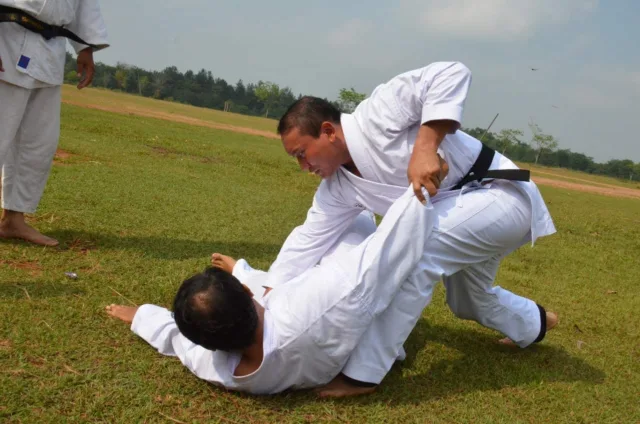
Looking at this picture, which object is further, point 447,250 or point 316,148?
point 316,148

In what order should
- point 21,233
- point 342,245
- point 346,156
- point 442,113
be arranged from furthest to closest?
point 21,233
point 342,245
point 346,156
point 442,113

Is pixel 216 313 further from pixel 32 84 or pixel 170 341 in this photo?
pixel 32 84

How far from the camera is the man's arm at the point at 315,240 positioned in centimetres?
293

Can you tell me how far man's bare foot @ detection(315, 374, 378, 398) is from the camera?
233cm

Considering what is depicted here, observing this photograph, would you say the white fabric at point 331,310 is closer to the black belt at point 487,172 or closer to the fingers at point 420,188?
the fingers at point 420,188

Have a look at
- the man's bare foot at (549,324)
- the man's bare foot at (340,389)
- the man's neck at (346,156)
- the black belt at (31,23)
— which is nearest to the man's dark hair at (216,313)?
the man's bare foot at (340,389)

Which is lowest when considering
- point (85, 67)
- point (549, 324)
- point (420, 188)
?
point (549, 324)

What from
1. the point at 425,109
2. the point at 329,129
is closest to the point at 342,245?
the point at 329,129

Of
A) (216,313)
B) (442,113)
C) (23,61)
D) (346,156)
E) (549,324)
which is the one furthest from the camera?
(23,61)

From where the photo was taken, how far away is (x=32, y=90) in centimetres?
354

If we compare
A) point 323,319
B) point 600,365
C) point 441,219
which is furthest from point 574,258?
point 323,319

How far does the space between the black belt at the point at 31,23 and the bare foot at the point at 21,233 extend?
121 centimetres

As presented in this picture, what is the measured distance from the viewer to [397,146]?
8.37 ft

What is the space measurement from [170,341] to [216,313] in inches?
21.6
